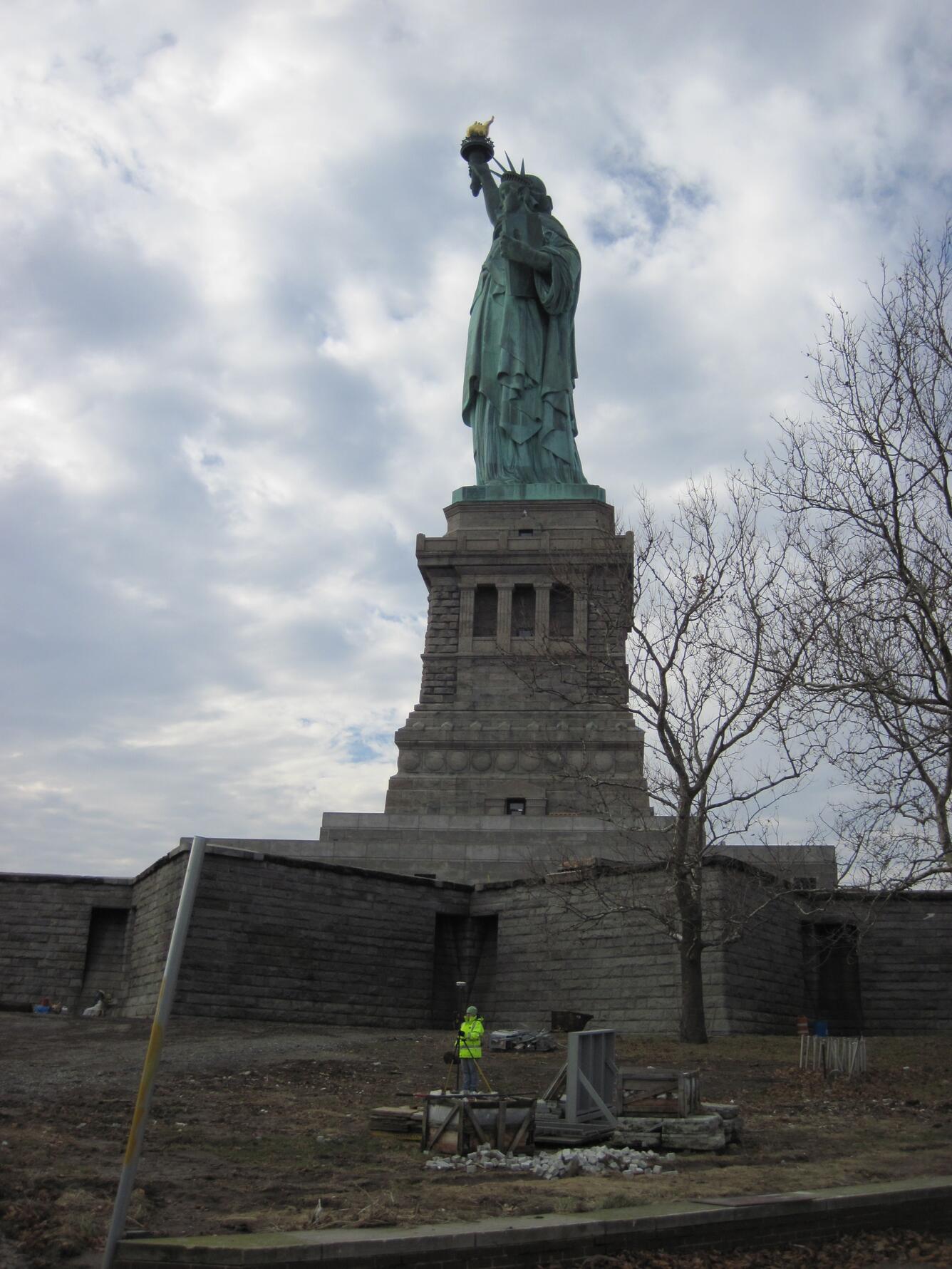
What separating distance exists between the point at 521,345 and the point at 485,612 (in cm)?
1163

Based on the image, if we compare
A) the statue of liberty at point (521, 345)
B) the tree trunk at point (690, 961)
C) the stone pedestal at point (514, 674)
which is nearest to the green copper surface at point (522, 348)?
the statue of liberty at point (521, 345)

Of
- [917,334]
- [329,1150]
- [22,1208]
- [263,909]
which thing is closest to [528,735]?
[263,909]

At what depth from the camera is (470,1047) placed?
1494 cm

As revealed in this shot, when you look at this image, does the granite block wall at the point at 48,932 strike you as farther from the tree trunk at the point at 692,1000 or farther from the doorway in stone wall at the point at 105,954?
the tree trunk at the point at 692,1000

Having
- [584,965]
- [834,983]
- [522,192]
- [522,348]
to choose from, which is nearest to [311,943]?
[584,965]

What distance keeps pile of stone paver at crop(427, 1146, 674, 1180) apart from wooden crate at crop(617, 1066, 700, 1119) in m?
1.37

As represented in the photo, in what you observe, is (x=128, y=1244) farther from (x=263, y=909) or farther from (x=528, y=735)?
(x=528, y=735)

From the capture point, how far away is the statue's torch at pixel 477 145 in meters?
44.5

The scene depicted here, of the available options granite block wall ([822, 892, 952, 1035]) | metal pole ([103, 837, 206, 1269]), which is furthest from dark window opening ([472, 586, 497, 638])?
metal pole ([103, 837, 206, 1269])

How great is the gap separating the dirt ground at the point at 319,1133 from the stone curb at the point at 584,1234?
0.96 feet

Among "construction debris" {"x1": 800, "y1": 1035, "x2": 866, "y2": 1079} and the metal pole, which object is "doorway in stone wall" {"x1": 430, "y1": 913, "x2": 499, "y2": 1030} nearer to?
"construction debris" {"x1": 800, "y1": 1035, "x2": 866, "y2": 1079}

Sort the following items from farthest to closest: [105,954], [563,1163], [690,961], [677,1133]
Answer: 1. [105,954]
2. [690,961]
3. [677,1133]
4. [563,1163]

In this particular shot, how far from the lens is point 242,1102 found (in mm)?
13930

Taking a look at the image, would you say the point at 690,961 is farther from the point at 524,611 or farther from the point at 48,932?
the point at 524,611
